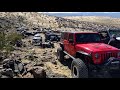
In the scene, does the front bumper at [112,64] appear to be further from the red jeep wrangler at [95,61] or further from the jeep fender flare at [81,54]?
the jeep fender flare at [81,54]

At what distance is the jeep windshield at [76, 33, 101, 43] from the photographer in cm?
1173

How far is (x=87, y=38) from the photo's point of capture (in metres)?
11.8

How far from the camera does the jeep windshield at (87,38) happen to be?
1173cm

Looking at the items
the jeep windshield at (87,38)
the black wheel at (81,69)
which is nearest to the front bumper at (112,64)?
the black wheel at (81,69)

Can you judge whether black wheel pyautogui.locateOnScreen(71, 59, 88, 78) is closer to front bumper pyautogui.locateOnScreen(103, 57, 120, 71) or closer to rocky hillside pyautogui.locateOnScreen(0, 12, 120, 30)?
front bumper pyautogui.locateOnScreen(103, 57, 120, 71)

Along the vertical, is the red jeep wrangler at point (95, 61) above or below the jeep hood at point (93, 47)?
below

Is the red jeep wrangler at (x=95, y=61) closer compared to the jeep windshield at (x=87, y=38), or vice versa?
the red jeep wrangler at (x=95, y=61)

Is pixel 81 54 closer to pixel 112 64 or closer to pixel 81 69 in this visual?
pixel 81 69

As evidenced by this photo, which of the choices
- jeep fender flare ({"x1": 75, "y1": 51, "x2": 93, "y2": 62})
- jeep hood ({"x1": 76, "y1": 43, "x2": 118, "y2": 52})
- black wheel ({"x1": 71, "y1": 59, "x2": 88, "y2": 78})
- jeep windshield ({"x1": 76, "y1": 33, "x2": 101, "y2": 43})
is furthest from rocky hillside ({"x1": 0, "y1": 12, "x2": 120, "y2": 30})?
black wheel ({"x1": 71, "y1": 59, "x2": 88, "y2": 78})

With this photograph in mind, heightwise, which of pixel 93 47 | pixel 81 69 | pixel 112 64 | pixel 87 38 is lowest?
pixel 81 69

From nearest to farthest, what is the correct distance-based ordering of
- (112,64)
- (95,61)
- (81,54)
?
(112,64) → (95,61) → (81,54)

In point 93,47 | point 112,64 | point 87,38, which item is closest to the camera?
point 112,64

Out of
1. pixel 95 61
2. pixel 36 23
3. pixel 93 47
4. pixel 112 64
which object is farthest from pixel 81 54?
pixel 36 23
